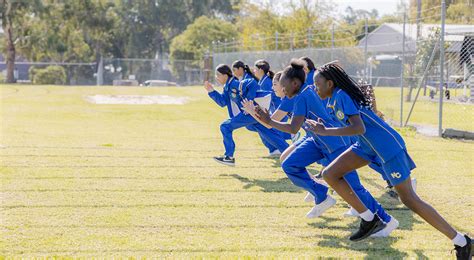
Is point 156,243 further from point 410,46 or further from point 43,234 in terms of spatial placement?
point 410,46

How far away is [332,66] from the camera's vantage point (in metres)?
6.04

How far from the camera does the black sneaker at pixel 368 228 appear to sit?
6398mm

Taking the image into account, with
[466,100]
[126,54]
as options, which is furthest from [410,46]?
[126,54]

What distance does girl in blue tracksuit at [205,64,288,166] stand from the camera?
1081cm

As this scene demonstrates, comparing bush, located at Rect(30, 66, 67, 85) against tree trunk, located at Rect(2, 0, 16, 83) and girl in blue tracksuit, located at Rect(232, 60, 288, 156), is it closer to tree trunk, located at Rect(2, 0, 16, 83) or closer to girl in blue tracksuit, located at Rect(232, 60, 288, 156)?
tree trunk, located at Rect(2, 0, 16, 83)

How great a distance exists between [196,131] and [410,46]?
7.73 metres

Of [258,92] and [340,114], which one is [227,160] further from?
[340,114]

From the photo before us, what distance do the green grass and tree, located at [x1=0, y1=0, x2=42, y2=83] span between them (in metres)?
38.1

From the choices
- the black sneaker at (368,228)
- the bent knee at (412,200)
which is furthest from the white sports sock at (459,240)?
the black sneaker at (368,228)

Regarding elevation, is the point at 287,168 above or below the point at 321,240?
above

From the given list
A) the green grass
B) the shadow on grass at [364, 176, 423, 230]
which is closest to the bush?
the green grass

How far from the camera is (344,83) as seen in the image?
593 cm

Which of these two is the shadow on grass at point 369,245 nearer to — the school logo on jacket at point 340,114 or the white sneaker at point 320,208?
the white sneaker at point 320,208

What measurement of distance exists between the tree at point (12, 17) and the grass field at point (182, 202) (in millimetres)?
42281
